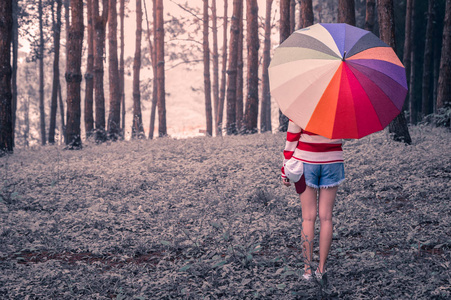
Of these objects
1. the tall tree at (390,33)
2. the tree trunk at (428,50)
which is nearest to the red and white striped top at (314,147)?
the tall tree at (390,33)

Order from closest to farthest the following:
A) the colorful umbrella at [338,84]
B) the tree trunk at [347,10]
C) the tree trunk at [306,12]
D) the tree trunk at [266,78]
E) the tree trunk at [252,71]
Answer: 1. the colorful umbrella at [338,84]
2. the tree trunk at [347,10]
3. the tree trunk at [306,12]
4. the tree trunk at [252,71]
5. the tree trunk at [266,78]

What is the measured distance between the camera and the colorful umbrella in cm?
372

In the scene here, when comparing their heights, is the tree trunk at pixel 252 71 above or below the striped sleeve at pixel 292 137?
above

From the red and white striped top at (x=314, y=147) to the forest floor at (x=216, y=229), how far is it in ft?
4.12

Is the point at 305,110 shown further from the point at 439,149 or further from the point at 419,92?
the point at 419,92

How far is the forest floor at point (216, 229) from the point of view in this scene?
4164 millimetres

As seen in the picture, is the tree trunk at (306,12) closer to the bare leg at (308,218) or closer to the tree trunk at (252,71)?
the tree trunk at (252,71)

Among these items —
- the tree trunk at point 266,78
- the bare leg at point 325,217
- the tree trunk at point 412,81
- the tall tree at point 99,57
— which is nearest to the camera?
the bare leg at point 325,217

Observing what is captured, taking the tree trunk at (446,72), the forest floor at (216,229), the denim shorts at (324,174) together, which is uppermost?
the tree trunk at (446,72)

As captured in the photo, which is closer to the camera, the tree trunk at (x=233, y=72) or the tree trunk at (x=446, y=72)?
the tree trunk at (x=446, y=72)

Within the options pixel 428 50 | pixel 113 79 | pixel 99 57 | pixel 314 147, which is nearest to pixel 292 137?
pixel 314 147

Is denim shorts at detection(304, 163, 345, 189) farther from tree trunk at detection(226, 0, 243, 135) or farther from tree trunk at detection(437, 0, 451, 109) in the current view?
tree trunk at detection(226, 0, 243, 135)

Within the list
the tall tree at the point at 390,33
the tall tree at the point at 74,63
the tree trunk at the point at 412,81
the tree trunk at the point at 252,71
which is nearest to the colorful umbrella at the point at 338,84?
the tall tree at the point at 390,33

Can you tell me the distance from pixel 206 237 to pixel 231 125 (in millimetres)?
11508
